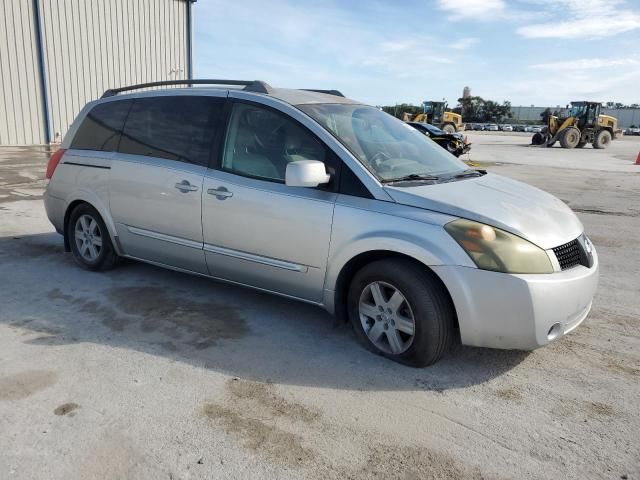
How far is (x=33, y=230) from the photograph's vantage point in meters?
6.93

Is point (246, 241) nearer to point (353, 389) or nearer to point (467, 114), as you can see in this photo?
point (353, 389)

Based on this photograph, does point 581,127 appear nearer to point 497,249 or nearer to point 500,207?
point 500,207

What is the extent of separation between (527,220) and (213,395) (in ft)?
7.08

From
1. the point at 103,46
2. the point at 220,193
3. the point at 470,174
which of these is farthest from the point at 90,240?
the point at 103,46

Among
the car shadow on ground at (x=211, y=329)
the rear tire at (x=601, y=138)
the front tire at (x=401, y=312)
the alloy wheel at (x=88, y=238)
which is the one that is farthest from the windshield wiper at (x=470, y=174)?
the rear tire at (x=601, y=138)

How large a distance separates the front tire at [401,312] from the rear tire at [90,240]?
8.66 feet

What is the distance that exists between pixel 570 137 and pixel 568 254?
99.4ft

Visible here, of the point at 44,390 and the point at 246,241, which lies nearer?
the point at 44,390

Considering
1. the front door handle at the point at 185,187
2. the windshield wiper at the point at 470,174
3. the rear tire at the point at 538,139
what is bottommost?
the rear tire at the point at 538,139

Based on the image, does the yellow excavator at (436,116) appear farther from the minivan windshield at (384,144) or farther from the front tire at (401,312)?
the front tire at (401,312)

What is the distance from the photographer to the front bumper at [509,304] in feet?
9.96

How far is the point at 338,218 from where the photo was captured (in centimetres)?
352

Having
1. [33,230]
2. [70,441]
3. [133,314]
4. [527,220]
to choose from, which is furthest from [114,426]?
[33,230]

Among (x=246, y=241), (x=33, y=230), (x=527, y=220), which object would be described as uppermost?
(x=527, y=220)
